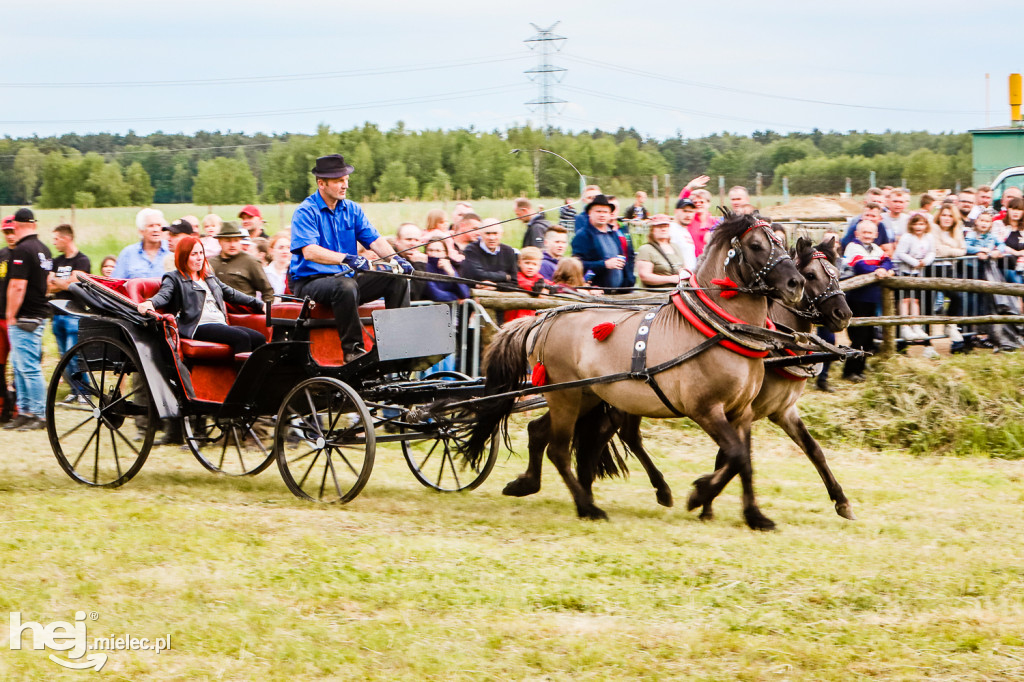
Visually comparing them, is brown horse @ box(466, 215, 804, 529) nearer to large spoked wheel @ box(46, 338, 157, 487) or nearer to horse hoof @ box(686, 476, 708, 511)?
horse hoof @ box(686, 476, 708, 511)

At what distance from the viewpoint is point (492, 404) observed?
7402mm

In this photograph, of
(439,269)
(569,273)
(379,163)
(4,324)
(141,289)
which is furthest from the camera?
(379,163)

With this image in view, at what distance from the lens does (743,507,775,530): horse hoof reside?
6.72 m

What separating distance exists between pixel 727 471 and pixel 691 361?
0.66m

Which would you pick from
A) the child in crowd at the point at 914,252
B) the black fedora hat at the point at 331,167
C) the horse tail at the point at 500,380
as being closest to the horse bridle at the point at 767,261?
the horse tail at the point at 500,380

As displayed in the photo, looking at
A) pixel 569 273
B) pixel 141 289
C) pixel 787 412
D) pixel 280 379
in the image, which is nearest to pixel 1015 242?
pixel 569 273

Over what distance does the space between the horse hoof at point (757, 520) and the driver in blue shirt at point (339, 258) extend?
2564 millimetres

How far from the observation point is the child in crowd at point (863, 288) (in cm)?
1046

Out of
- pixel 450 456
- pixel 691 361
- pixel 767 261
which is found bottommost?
pixel 450 456

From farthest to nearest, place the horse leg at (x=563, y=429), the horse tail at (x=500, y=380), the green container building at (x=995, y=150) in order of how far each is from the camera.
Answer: the green container building at (x=995, y=150) → the horse tail at (x=500, y=380) → the horse leg at (x=563, y=429)

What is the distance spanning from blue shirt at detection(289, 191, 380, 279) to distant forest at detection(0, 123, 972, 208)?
7.53 ft

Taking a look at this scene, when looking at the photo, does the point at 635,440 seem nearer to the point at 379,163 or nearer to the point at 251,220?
the point at 251,220

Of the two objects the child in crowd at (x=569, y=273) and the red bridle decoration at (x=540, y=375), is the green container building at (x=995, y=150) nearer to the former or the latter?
the child in crowd at (x=569, y=273)

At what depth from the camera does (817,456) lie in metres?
7.14
